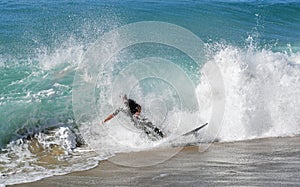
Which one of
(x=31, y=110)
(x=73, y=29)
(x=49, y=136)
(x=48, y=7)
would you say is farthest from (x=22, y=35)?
(x=49, y=136)

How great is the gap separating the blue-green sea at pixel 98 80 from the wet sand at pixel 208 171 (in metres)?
0.77

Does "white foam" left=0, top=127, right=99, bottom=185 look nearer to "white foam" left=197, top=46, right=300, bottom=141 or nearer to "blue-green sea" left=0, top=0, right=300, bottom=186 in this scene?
"blue-green sea" left=0, top=0, right=300, bottom=186

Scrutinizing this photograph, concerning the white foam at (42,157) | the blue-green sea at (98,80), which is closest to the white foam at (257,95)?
the blue-green sea at (98,80)

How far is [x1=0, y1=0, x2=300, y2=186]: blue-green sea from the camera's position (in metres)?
10.5

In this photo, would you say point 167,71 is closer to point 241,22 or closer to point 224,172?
point 224,172

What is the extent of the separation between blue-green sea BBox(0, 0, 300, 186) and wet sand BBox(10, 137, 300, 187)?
30.3 inches

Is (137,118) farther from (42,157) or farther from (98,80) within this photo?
(98,80)

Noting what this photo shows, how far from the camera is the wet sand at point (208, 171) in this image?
7516mm

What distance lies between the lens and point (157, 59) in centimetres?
1745

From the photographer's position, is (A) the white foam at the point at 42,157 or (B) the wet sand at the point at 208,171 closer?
(B) the wet sand at the point at 208,171

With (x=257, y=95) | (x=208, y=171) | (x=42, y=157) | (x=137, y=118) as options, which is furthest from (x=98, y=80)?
(x=208, y=171)

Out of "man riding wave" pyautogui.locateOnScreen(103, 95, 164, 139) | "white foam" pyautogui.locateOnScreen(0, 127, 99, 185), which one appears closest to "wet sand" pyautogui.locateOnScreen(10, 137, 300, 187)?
"white foam" pyautogui.locateOnScreen(0, 127, 99, 185)

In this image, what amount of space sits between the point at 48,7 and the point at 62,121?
13.3 metres

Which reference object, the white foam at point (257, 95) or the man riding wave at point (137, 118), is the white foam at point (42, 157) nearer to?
the man riding wave at point (137, 118)
